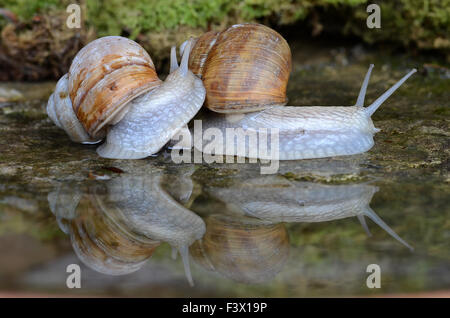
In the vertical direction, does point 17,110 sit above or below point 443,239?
above

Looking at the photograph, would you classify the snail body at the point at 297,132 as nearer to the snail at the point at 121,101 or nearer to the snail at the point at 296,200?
the snail at the point at 121,101

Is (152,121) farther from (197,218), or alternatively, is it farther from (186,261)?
(186,261)

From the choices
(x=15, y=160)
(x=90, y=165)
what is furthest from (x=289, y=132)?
(x=15, y=160)

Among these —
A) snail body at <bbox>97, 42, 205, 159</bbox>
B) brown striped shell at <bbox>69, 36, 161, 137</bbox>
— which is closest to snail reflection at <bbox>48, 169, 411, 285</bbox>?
snail body at <bbox>97, 42, 205, 159</bbox>

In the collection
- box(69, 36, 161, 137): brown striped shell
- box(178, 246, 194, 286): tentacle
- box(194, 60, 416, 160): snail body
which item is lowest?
box(178, 246, 194, 286): tentacle

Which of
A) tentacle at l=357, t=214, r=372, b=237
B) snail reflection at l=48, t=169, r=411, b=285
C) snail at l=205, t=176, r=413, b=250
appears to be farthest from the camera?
snail at l=205, t=176, r=413, b=250

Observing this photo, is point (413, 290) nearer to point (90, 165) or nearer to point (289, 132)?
point (289, 132)

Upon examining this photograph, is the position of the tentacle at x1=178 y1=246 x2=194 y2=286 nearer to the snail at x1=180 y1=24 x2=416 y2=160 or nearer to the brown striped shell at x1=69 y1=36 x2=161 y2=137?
the snail at x1=180 y1=24 x2=416 y2=160

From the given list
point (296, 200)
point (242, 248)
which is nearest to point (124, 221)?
point (242, 248)
